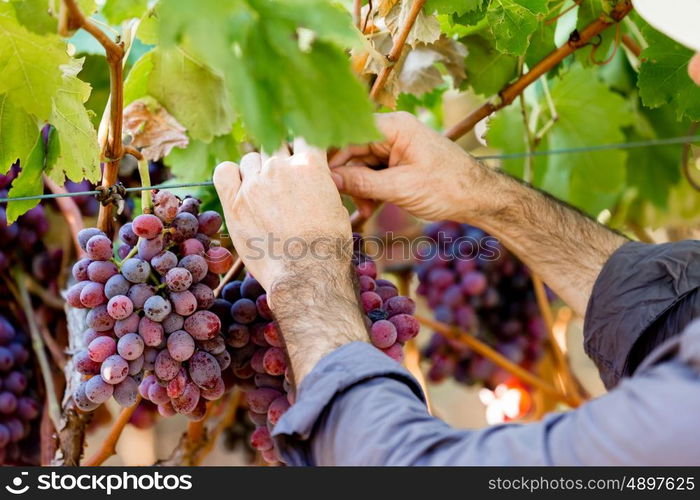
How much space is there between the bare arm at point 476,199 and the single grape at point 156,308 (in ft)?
0.78

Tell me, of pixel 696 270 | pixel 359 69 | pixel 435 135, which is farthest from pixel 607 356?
pixel 359 69

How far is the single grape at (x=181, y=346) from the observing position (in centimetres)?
76

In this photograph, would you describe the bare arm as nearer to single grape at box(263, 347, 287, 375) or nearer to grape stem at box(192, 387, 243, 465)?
single grape at box(263, 347, 287, 375)

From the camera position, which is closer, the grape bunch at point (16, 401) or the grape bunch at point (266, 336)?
the grape bunch at point (266, 336)

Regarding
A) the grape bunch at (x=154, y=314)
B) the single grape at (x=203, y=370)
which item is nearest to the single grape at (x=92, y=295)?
the grape bunch at (x=154, y=314)

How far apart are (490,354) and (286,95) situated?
897 mm

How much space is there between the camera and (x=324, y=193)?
31.2 inches

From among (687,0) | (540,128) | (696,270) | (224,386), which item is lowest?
(224,386)

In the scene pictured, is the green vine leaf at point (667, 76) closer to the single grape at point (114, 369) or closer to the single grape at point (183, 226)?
the single grape at point (183, 226)

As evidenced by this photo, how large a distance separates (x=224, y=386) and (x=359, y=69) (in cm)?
38

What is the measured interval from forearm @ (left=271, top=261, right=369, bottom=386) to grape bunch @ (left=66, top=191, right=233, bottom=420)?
0.08 m

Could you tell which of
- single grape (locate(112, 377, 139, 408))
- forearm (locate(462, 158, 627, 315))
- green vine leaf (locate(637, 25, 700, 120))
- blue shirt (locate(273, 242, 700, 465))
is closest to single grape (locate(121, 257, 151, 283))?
single grape (locate(112, 377, 139, 408))

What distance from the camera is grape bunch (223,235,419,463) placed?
79 centimetres
